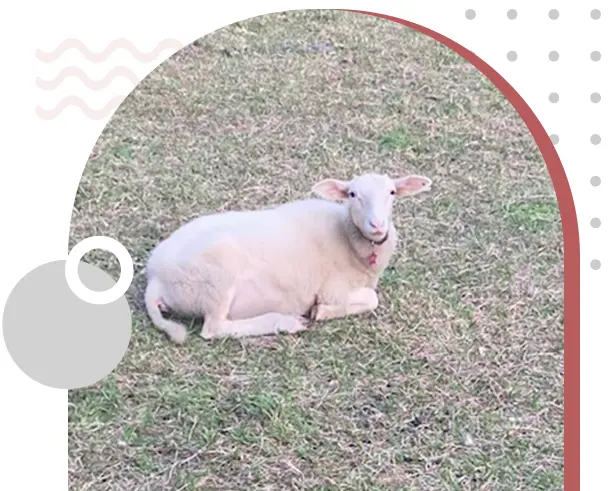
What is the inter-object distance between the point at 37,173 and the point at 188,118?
0.30 m

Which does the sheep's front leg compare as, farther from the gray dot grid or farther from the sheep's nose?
the gray dot grid

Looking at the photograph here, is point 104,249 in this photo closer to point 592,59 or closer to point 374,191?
point 374,191

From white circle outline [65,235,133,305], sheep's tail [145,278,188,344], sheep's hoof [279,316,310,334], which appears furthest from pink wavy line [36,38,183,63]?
sheep's hoof [279,316,310,334]

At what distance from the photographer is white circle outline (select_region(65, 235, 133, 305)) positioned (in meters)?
1.45

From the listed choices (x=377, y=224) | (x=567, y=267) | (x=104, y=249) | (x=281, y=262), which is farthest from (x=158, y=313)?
(x=567, y=267)

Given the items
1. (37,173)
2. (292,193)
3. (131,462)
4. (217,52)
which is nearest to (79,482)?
(131,462)

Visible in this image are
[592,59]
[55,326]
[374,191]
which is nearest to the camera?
[55,326]

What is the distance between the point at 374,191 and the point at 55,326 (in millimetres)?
620

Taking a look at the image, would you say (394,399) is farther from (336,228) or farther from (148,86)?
(148,86)

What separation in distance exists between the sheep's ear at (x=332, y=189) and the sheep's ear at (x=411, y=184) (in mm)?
93

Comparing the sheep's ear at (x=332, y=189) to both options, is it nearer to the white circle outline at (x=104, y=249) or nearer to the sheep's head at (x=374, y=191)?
the sheep's head at (x=374, y=191)

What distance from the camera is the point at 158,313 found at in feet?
5.44

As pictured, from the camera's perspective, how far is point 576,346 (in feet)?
5.48

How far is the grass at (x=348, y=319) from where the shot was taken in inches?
62.3
